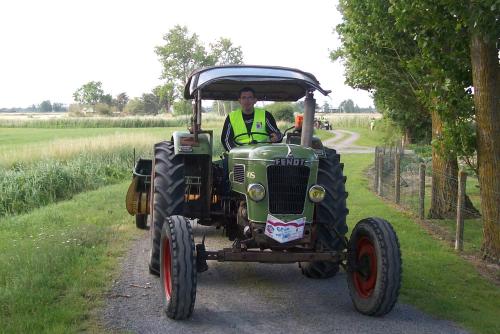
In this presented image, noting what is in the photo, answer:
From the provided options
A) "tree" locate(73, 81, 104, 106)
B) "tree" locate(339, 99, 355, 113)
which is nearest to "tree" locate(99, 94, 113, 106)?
"tree" locate(73, 81, 104, 106)

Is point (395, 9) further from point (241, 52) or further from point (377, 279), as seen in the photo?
point (241, 52)

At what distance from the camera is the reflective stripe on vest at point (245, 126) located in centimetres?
717

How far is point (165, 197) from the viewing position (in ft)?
22.0

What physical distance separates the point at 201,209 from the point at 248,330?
2.14 m

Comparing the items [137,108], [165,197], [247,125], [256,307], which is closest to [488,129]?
[247,125]

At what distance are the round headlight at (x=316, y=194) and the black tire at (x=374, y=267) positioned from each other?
1.57 ft

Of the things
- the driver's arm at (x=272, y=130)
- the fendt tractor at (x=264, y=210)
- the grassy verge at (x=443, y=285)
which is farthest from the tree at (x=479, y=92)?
the driver's arm at (x=272, y=130)

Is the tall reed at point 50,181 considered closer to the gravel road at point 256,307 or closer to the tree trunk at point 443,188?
the gravel road at point 256,307

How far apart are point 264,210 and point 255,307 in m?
0.95

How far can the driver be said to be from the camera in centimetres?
717

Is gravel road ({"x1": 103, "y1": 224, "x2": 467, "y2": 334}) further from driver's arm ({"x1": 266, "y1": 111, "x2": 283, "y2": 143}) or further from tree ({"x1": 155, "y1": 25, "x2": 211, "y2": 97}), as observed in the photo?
tree ({"x1": 155, "y1": 25, "x2": 211, "y2": 97})

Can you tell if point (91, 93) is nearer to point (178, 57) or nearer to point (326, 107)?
point (178, 57)

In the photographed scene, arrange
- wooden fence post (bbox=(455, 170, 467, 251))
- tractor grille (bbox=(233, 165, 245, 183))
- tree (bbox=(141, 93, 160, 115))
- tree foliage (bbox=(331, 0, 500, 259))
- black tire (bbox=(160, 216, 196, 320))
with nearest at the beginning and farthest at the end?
black tire (bbox=(160, 216, 196, 320)) → tractor grille (bbox=(233, 165, 245, 183)) → tree foliage (bbox=(331, 0, 500, 259)) → wooden fence post (bbox=(455, 170, 467, 251)) → tree (bbox=(141, 93, 160, 115))

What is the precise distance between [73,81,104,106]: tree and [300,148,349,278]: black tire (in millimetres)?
128610
